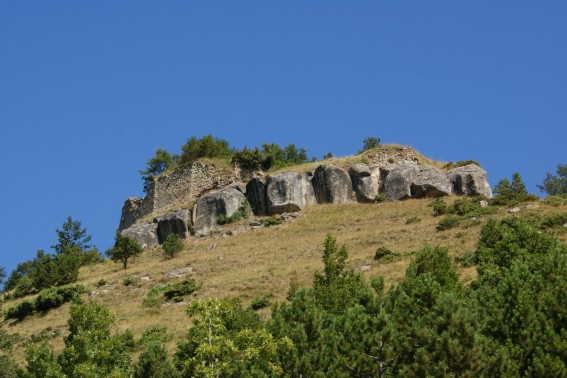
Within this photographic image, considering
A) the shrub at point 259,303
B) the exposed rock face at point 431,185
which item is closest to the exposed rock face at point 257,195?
the exposed rock face at point 431,185

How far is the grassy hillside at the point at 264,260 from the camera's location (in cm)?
4206

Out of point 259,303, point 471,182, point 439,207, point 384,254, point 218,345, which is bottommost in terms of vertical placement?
point 218,345

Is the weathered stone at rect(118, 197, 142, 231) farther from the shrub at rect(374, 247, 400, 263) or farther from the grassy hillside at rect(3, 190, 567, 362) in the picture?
the shrub at rect(374, 247, 400, 263)

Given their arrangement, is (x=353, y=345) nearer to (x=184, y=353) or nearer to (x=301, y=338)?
(x=301, y=338)

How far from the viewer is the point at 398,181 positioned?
201 ft

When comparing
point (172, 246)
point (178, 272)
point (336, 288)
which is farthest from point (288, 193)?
point (336, 288)

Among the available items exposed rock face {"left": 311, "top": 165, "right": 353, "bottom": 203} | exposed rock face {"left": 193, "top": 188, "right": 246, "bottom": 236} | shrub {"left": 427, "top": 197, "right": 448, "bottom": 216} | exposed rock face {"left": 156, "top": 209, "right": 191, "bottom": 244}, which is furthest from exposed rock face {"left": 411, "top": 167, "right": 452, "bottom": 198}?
exposed rock face {"left": 156, "top": 209, "right": 191, "bottom": 244}

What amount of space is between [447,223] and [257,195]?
17241 mm

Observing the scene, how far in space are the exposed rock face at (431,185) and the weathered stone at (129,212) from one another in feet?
80.8

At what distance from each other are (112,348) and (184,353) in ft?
14.0

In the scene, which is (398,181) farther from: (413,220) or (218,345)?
(218,345)

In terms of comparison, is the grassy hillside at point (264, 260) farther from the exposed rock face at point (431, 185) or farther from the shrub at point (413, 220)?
the exposed rock face at point (431, 185)

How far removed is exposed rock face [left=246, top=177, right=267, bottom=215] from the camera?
205ft

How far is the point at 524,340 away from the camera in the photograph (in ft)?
74.3
